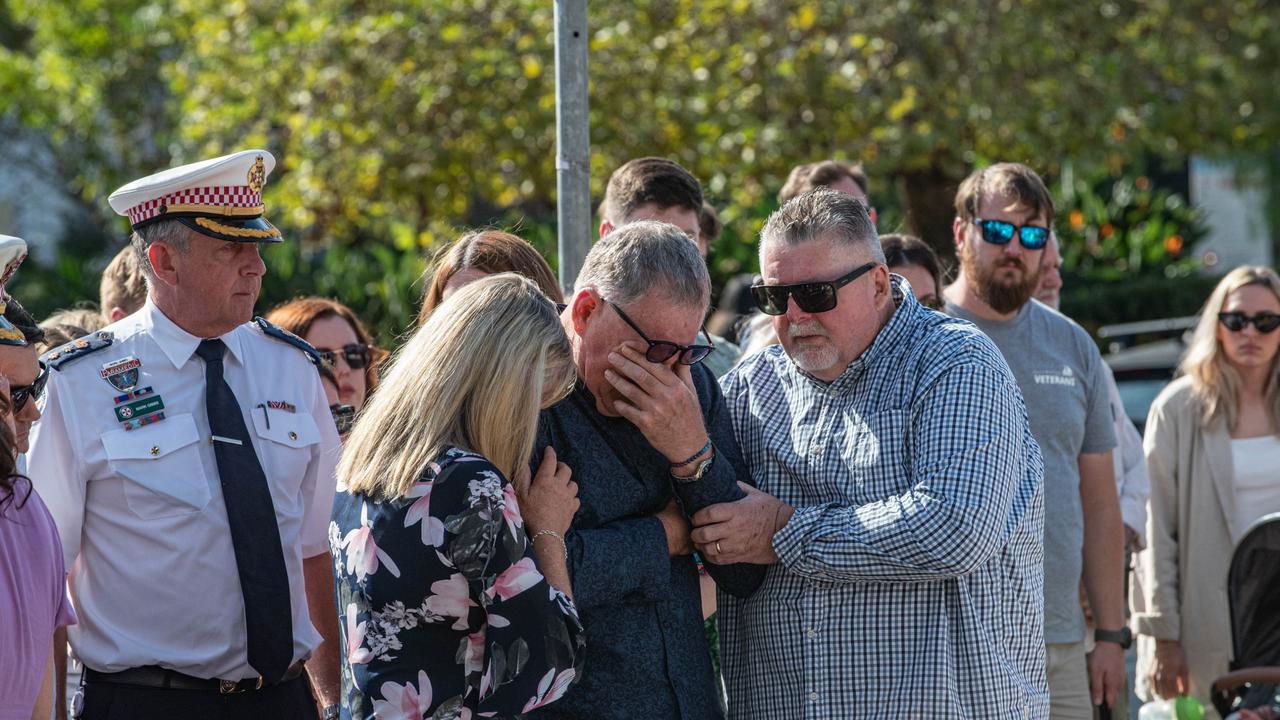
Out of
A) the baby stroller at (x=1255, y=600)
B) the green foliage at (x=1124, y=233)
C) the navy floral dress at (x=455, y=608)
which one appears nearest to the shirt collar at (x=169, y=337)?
the navy floral dress at (x=455, y=608)

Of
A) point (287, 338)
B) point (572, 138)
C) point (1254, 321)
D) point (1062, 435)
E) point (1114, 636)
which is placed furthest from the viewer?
point (1254, 321)

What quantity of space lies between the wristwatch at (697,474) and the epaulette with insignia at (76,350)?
4.62 ft

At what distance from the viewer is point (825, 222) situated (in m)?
3.10

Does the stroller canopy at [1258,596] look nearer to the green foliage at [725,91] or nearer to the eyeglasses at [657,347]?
the eyeglasses at [657,347]

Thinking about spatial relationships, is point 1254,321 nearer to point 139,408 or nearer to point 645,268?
point 645,268

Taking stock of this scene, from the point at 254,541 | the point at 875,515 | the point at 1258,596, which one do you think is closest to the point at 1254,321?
the point at 1258,596

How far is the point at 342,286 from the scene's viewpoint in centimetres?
1248

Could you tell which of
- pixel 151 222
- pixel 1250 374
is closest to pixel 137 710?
pixel 151 222

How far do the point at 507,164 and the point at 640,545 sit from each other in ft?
29.9

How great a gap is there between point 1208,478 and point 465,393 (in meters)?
3.79

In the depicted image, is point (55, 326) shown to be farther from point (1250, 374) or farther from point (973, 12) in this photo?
point (973, 12)

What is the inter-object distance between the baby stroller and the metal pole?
2.43m

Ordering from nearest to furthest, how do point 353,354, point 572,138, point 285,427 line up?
1. point 285,427
2. point 572,138
3. point 353,354

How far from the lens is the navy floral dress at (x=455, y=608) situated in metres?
2.52
